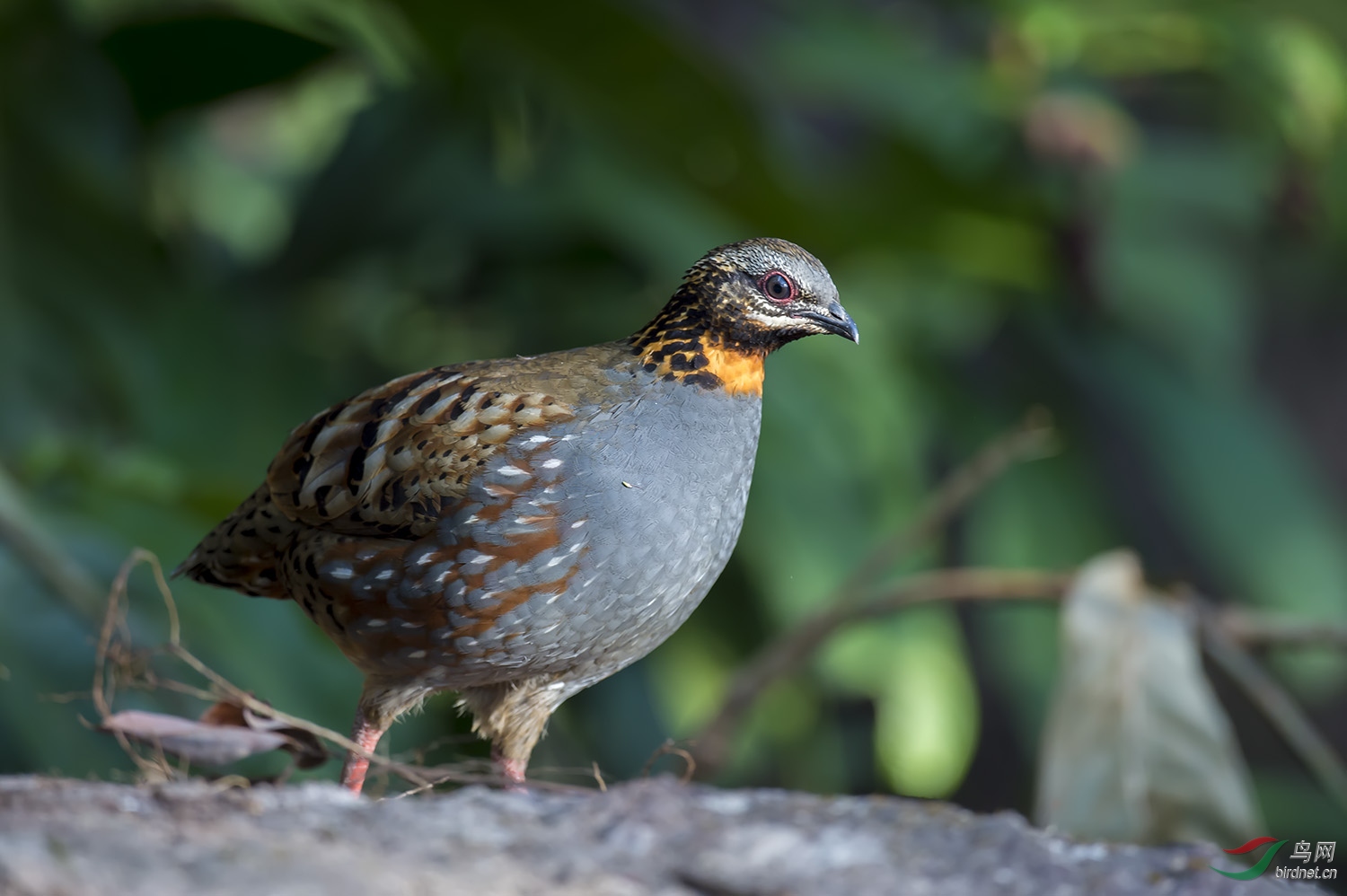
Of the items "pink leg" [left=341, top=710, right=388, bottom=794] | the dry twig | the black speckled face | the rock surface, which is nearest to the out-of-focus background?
the dry twig

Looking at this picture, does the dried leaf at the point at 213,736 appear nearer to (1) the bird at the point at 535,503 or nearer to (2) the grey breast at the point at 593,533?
(1) the bird at the point at 535,503

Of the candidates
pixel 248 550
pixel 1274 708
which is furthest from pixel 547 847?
pixel 1274 708

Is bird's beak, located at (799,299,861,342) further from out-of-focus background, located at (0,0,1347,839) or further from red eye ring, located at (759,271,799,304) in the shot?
out-of-focus background, located at (0,0,1347,839)

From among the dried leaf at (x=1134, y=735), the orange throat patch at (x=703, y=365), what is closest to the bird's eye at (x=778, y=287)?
the orange throat patch at (x=703, y=365)

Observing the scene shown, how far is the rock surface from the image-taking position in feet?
6.51

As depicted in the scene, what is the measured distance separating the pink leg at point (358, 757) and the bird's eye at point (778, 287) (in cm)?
129

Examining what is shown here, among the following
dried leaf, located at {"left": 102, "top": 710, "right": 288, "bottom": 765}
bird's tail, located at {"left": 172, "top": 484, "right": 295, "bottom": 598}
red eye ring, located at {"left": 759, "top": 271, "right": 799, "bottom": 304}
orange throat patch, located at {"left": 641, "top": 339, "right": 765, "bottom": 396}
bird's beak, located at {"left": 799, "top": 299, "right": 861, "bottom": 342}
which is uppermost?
red eye ring, located at {"left": 759, "top": 271, "right": 799, "bottom": 304}

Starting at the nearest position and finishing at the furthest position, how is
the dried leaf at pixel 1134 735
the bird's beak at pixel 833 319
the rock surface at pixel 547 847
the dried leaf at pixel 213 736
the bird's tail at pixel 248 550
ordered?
the rock surface at pixel 547 847
the dried leaf at pixel 213 736
the bird's beak at pixel 833 319
the bird's tail at pixel 248 550
the dried leaf at pixel 1134 735

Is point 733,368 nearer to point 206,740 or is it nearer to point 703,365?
point 703,365

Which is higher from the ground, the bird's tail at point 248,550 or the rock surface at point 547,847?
the bird's tail at point 248,550

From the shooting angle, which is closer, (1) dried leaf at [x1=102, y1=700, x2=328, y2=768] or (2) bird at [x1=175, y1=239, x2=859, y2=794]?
(1) dried leaf at [x1=102, y1=700, x2=328, y2=768]

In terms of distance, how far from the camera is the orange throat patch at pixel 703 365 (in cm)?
312

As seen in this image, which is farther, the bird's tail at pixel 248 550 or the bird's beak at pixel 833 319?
the bird's tail at pixel 248 550

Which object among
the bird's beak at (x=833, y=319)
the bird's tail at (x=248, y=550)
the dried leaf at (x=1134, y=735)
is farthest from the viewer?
the dried leaf at (x=1134, y=735)
